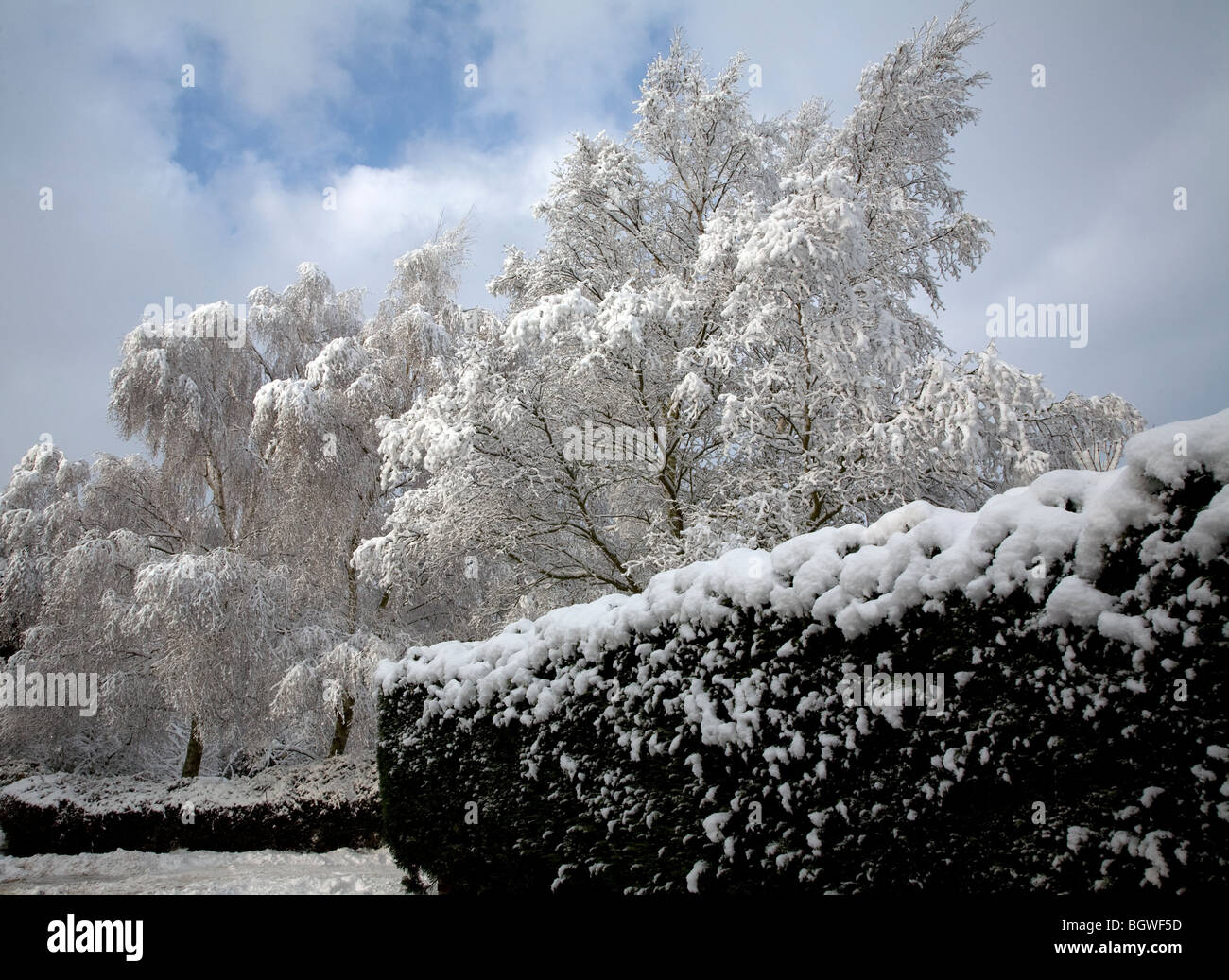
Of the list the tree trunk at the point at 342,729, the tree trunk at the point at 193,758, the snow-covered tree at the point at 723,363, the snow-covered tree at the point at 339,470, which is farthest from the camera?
the tree trunk at the point at 193,758

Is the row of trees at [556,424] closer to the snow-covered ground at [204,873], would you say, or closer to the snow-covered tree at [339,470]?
the snow-covered tree at [339,470]

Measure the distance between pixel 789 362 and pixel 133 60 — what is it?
1130 centimetres

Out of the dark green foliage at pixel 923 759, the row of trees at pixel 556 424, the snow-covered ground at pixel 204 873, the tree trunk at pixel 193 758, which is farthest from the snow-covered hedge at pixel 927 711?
the tree trunk at pixel 193 758

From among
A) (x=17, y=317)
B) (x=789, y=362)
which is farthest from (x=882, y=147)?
(x=17, y=317)

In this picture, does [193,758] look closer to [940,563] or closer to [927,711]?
[927,711]

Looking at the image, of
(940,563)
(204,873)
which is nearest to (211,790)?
(204,873)

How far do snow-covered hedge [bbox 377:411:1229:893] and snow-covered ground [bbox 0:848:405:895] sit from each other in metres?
3.20

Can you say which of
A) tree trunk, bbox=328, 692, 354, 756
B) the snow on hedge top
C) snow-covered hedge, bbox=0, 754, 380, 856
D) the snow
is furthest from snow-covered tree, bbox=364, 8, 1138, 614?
the snow on hedge top

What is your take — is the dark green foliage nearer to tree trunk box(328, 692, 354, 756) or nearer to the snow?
the snow

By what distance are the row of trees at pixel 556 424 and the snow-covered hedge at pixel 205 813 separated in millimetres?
1120

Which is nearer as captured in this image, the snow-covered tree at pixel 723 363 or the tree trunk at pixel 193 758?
the snow-covered tree at pixel 723 363

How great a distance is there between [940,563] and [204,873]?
848cm

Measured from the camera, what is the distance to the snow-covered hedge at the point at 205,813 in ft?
25.3

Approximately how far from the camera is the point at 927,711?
2182mm
